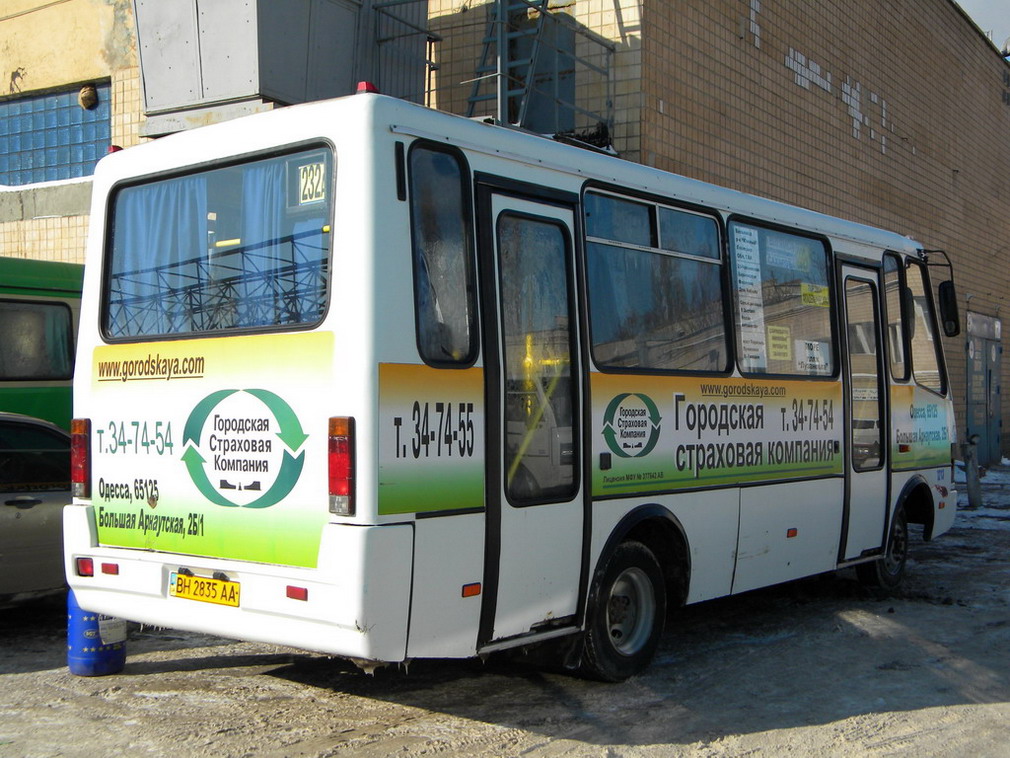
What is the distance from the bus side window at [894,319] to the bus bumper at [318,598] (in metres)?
6.08

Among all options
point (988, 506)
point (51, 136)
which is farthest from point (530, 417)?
point (988, 506)

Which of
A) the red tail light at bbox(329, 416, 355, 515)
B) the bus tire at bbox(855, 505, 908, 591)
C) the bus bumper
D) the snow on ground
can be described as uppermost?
the red tail light at bbox(329, 416, 355, 515)

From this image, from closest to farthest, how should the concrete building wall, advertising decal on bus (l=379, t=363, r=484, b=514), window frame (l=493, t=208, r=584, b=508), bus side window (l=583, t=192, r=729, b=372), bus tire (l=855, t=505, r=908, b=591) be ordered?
advertising decal on bus (l=379, t=363, r=484, b=514) < window frame (l=493, t=208, r=584, b=508) < bus side window (l=583, t=192, r=729, b=372) < bus tire (l=855, t=505, r=908, b=591) < the concrete building wall

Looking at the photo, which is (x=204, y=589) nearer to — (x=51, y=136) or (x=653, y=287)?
(x=653, y=287)

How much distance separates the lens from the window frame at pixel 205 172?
5.43 m

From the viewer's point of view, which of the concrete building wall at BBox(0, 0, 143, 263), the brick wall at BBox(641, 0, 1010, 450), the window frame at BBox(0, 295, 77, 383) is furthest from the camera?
the concrete building wall at BBox(0, 0, 143, 263)

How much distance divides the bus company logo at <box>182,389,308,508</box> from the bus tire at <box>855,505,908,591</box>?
237 inches

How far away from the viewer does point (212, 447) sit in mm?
5754

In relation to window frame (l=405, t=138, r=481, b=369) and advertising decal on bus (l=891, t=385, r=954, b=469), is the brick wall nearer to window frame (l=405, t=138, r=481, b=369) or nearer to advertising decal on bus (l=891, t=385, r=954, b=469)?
advertising decal on bus (l=891, t=385, r=954, b=469)

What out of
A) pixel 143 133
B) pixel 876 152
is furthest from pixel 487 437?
pixel 876 152

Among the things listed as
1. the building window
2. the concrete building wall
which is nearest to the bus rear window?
the concrete building wall

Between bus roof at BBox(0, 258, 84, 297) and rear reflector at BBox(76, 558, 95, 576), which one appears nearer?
rear reflector at BBox(76, 558, 95, 576)

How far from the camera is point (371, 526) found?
511 cm

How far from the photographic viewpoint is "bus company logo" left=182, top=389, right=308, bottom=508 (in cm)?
541
